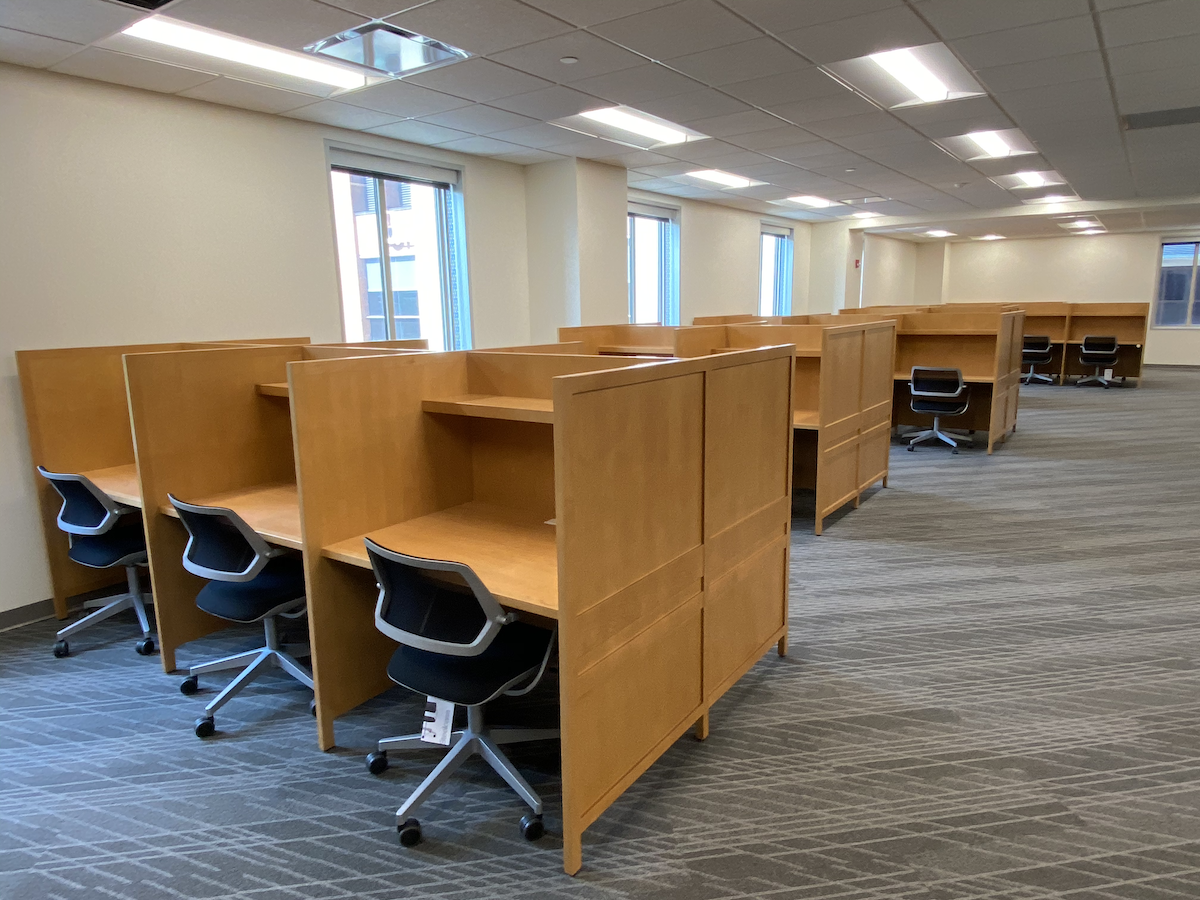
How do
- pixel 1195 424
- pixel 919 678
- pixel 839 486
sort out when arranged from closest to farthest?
1. pixel 919 678
2. pixel 839 486
3. pixel 1195 424

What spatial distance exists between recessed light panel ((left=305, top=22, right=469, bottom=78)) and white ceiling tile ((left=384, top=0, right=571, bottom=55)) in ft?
0.37

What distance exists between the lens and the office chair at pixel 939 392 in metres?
6.77

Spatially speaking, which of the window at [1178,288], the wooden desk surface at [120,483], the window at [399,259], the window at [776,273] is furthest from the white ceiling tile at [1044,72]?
the window at [1178,288]

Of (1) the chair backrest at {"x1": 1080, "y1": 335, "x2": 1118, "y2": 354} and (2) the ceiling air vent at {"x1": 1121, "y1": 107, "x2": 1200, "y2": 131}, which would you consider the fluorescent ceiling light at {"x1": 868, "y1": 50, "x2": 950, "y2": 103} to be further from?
(1) the chair backrest at {"x1": 1080, "y1": 335, "x2": 1118, "y2": 354}

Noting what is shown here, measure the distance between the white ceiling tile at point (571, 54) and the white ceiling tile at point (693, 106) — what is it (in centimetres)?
75

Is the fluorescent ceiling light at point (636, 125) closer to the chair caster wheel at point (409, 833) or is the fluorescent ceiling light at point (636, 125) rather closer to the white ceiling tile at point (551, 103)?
the white ceiling tile at point (551, 103)

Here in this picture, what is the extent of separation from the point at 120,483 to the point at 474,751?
7.44 feet

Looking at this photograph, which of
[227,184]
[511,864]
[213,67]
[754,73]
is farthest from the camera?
[227,184]

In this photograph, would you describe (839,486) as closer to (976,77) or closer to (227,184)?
(976,77)

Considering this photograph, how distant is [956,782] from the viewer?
7.37 ft

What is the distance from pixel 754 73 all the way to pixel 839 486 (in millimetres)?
2655

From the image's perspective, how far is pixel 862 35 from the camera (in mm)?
3602

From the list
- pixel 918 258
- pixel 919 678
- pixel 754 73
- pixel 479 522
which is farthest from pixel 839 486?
pixel 918 258

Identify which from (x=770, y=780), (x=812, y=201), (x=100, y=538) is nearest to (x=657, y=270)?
(x=812, y=201)
